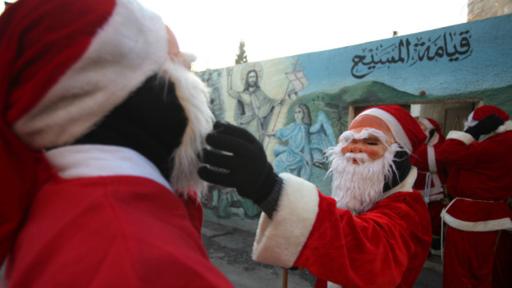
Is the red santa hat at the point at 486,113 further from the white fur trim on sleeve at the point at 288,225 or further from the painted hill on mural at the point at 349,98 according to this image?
the white fur trim on sleeve at the point at 288,225

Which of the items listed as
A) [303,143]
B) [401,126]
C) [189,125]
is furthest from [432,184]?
[189,125]

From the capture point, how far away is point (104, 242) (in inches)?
22.4

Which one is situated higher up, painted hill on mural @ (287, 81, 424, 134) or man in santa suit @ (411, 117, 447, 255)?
painted hill on mural @ (287, 81, 424, 134)

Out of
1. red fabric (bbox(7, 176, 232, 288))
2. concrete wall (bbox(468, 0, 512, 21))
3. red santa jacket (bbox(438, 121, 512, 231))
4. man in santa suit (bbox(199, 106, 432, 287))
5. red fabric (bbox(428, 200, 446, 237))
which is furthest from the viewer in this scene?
concrete wall (bbox(468, 0, 512, 21))

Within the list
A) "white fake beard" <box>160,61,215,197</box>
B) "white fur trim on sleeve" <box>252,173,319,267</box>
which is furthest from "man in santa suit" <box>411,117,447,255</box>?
"white fake beard" <box>160,61,215,197</box>

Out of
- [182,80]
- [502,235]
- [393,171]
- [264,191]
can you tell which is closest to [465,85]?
[502,235]

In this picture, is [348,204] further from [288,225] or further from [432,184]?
[432,184]

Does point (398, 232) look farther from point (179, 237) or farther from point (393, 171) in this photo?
point (179, 237)

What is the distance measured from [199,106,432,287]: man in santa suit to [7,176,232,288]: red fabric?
309 millimetres

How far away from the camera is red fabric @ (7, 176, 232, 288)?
0.55 metres

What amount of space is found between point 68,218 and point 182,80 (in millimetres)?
412

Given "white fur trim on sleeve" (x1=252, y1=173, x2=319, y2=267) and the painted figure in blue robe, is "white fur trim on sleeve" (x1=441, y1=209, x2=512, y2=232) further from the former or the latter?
"white fur trim on sleeve" (x1=252, y1=173, x2=319, y2=267)

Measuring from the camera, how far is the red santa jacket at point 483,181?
339cm

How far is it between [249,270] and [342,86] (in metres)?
3.10
